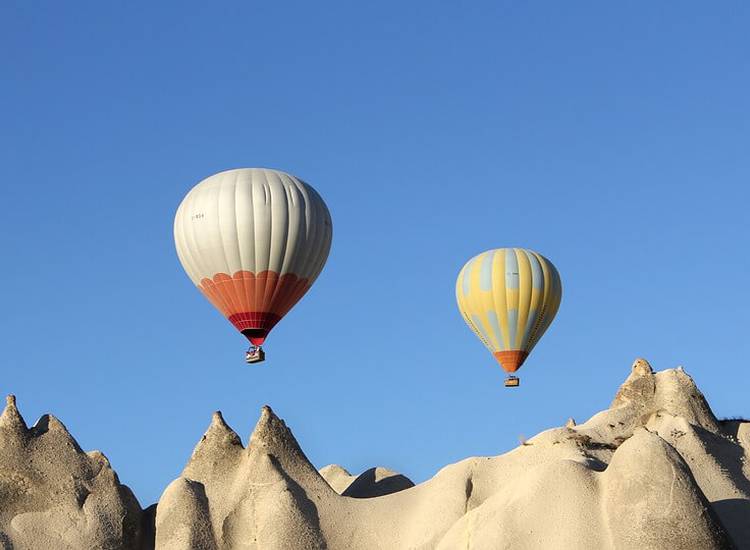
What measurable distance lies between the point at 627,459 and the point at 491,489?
6.73m

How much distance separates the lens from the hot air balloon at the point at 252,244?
4291 cm

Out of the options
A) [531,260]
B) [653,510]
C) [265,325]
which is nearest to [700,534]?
[653,510]

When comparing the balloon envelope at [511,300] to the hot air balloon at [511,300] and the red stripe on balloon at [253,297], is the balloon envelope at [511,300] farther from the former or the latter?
the red stripe on balloon at [253,297]

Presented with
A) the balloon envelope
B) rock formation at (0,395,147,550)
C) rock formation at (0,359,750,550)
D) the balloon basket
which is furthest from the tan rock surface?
the balloon envelope

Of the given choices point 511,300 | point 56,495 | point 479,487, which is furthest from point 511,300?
point 56,495

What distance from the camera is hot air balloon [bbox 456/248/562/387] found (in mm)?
48188

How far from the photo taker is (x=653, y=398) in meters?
40.2

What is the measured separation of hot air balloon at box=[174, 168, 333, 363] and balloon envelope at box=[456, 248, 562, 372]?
6.23 metres

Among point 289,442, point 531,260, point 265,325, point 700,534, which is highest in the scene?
point 531,260

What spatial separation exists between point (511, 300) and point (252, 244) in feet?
28.4

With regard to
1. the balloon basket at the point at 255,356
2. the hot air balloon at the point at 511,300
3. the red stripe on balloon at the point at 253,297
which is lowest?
the balloon basket at the point at 255,356

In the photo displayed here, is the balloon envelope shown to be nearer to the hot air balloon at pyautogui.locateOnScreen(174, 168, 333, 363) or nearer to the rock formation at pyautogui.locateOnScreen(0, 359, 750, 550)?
the hot air balloon at pyautogui.locateOnScreen(174, 168, 333, 363)

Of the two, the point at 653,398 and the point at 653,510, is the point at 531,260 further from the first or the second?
the point at 653,510

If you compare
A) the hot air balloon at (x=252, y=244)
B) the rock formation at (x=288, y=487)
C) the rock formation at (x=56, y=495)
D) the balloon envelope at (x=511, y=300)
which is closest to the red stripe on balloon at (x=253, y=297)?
the hot air balloon at (x=252, y=244)
